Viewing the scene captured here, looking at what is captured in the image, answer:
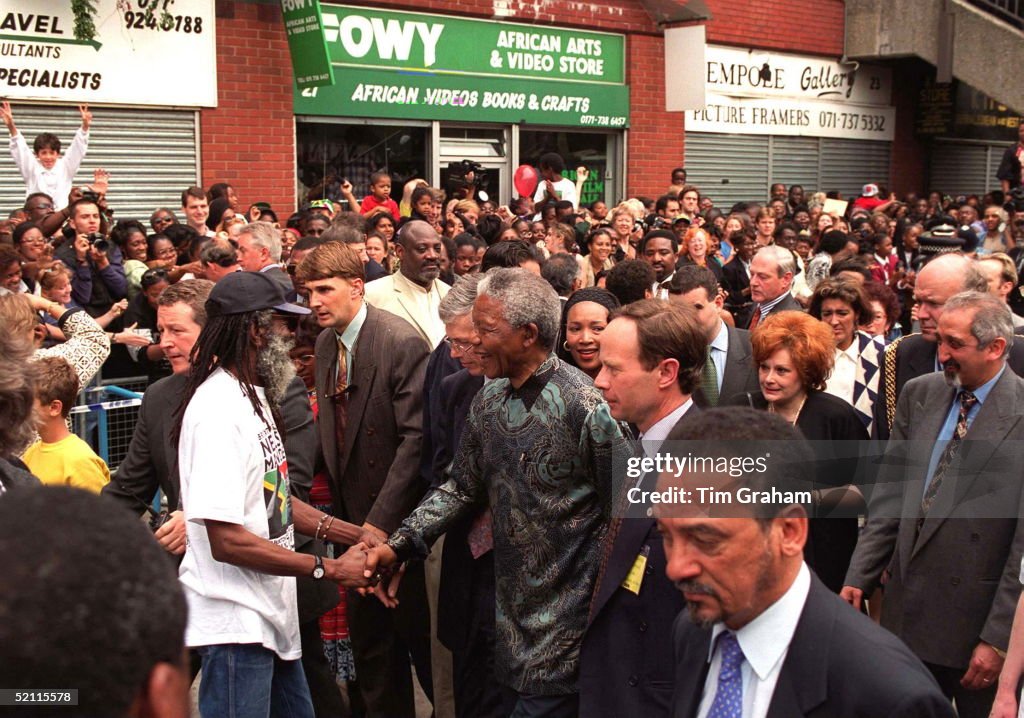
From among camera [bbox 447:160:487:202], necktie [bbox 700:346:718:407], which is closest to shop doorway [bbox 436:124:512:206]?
camera [bbox 447:160:487:202]

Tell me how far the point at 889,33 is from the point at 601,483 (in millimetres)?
20527

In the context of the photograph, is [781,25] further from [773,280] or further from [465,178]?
[773,280]

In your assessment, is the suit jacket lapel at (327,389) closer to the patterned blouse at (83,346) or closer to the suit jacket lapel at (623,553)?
the patterned blouse at (83,346)

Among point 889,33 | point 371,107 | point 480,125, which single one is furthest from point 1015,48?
point 371,107

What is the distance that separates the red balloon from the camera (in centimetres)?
1586

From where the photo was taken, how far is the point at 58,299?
25.8 ft

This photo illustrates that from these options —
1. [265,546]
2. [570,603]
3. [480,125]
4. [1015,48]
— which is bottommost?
[570,603]

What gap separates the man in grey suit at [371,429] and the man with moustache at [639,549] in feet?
5.41

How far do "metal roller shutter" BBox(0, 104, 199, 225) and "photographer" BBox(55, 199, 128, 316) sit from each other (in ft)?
10.4

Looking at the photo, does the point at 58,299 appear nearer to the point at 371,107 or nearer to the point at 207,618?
the point at 207,618

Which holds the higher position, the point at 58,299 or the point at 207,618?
the point at 58,299

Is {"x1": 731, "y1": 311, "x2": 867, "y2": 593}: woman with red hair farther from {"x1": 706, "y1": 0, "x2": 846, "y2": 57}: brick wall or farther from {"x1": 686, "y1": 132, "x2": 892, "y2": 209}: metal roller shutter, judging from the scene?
Answer: {"x1": 706, "y1": 0, "x2": 846, "y2": 57}: brick wall

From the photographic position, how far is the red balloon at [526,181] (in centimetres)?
1586

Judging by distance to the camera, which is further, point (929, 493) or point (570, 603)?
point (929, 493)
